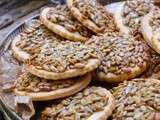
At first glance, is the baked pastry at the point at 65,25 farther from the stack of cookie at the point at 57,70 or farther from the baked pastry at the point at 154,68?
the baked pastry at the point at 154,68

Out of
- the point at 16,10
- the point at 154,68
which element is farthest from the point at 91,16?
the point at 16,10

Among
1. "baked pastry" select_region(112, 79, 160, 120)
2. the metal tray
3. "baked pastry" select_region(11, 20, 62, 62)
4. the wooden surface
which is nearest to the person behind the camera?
"baked pastry" select_region(112, 79, 160, 120)

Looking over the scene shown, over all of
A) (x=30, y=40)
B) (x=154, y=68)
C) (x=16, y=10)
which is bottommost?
(x=16, y=10)

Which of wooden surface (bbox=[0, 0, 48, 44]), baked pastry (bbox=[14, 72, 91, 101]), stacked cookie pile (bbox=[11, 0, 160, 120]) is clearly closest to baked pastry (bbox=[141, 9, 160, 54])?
stacked cookie pile (bbox=[11, 0, 160, 120])

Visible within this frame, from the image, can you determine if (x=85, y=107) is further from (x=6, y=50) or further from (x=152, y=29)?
(x=6, y=50)

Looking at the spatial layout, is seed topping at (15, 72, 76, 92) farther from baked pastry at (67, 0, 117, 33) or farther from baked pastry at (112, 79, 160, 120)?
baked pastry at (67, 0, 117, 33)

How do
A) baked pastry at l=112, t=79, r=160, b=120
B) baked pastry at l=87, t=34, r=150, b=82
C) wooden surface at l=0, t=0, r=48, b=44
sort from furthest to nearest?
wooden surface at l=0, t=0, r=48, b=44 → baked pastry at l=87, t=34, r=150, b=82 → baked pastry at l=112, t=79, r=160, b=120

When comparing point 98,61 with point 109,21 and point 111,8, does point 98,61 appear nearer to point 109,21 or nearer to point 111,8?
point 109,21
